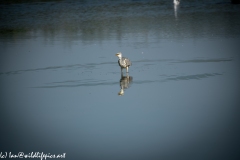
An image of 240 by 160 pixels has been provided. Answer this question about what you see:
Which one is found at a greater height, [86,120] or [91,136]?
[86,120]

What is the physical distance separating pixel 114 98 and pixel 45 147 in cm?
381

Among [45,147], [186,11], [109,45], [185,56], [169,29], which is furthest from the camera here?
[186,11]

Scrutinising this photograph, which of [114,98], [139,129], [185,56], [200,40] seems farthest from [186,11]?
[139,129]

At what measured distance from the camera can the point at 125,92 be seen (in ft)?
51.6

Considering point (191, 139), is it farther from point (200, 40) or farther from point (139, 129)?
point (200, 40)

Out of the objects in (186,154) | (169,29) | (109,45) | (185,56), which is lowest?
(186,154)

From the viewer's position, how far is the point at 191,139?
38.3 feet

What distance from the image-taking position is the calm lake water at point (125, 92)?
458 inches

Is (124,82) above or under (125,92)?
above

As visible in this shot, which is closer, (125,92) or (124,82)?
(125,92)

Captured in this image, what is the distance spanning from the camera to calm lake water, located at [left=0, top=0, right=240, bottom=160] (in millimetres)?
11633

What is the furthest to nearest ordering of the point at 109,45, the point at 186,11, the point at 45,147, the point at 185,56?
the point at 186,11, the point at 109,45, the point at 185,56, the point at 45,147

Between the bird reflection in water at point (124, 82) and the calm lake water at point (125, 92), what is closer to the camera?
the calm lake water at point (125, 92)

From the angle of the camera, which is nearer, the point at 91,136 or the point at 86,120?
the point at 91,136
